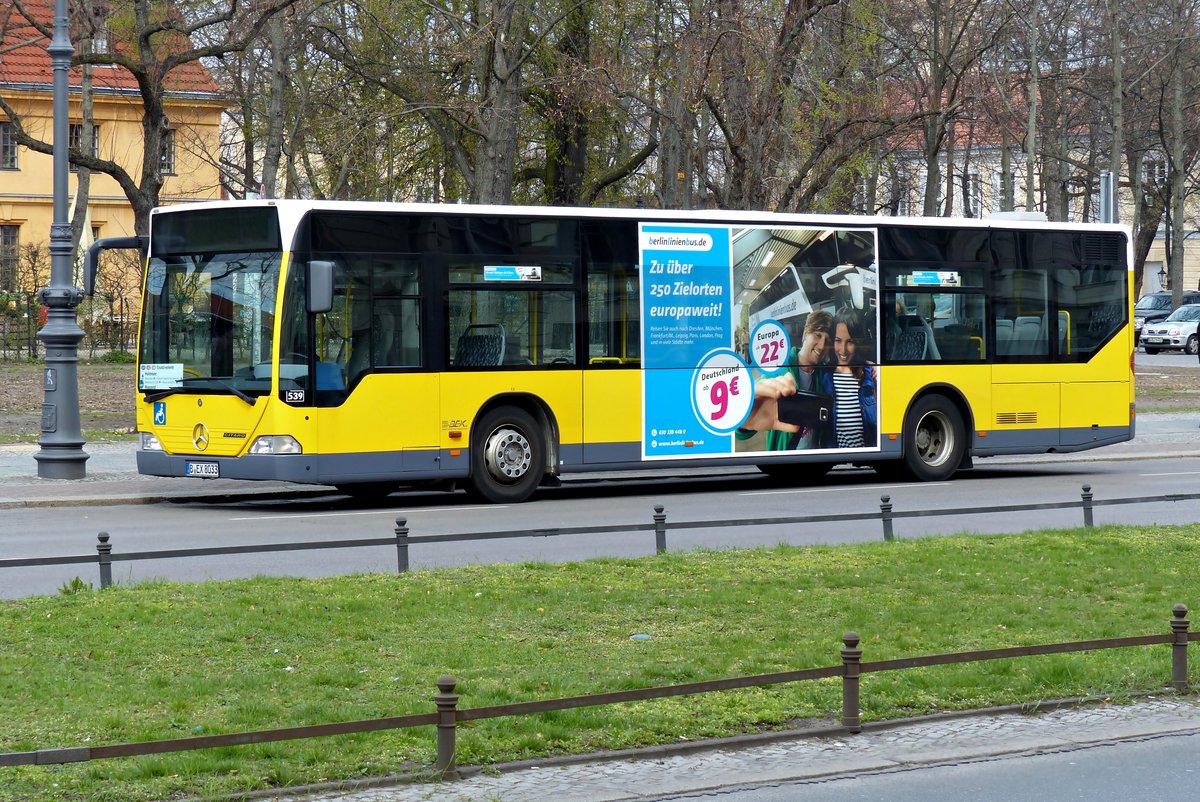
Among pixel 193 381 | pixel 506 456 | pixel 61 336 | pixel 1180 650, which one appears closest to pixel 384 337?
pixel 506 456

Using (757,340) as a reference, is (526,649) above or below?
below

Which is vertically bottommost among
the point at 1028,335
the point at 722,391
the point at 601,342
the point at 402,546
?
the point at 402,546

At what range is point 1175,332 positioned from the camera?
57000mm

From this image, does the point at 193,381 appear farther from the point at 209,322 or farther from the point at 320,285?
the point at 320,285

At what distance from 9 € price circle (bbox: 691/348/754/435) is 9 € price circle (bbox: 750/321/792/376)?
231 millimetres

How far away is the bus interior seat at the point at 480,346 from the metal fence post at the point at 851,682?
10.4m

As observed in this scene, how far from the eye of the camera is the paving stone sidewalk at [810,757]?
6.51 metres

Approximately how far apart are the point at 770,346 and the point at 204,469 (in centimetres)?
667

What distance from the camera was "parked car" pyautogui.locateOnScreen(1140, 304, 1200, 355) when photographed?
56.8m

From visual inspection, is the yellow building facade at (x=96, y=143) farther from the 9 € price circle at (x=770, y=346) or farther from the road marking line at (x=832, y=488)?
the road marking line at (x=832, y=488)

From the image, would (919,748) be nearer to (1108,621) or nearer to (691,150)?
(1108,621)

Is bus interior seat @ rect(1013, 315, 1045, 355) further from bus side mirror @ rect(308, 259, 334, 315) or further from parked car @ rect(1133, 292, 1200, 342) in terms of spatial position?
parked car @ rect(1133, 292, 1200, 342)

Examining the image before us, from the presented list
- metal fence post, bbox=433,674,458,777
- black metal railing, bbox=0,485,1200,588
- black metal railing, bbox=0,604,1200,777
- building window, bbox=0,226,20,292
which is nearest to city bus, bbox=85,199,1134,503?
black metal railing, bbox=0,485,1200,588

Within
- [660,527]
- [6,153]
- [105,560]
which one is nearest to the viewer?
[105,560]
